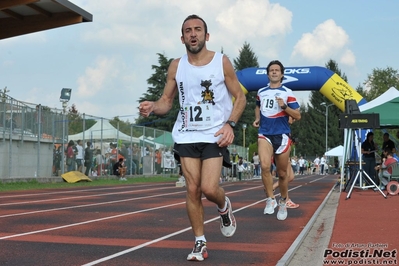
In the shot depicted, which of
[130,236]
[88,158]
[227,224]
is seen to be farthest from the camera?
[88,158]

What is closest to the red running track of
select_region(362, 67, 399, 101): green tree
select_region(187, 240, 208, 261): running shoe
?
select_region(187, 240, 208, 261): running shoe

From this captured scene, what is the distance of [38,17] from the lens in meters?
24.6

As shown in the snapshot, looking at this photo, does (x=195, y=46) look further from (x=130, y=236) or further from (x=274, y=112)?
(x=274, y=112)

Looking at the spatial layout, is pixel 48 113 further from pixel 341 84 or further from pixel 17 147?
pixel 341 84

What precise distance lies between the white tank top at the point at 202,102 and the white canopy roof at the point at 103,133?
24.5 m

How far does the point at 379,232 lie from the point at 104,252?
328 centimetres

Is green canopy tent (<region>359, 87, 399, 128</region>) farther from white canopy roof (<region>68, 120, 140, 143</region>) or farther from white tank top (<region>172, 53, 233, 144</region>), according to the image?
white tank top (<region>172, 53, 233, 144</region>)

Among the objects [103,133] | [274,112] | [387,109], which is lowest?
[274,112]

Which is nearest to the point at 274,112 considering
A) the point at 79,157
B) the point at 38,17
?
the point at 38,17

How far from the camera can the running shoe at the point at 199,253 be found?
6879mm

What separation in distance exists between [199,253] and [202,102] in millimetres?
1380

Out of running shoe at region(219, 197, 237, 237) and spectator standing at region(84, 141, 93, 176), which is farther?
spectator standing at region(84, 141, 93, 176)

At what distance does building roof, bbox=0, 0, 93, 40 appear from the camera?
2325 cm

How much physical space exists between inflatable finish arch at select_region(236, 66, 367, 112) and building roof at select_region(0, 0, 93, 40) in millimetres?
6196
